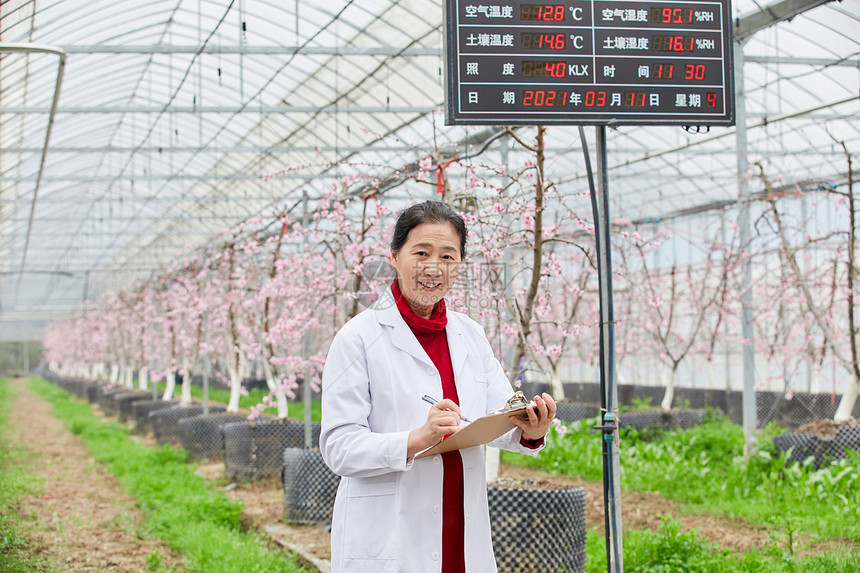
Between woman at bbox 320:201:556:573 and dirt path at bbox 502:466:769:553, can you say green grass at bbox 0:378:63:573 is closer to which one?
woman at bbox 320:201:556:573

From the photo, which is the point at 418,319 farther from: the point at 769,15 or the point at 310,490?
the point at 769,15

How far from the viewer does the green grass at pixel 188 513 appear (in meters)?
4.04

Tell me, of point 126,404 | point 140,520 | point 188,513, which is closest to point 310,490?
point 188,513

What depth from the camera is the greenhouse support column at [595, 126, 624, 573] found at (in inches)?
93.0

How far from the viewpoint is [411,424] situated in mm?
1701

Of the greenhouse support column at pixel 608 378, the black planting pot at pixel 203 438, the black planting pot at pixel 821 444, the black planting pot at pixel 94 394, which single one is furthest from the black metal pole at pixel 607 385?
the black planting pot at pixel 94 394

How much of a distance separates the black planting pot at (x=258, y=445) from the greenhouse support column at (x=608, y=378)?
4.65 m

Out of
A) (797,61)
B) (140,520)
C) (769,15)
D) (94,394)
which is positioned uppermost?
(797,61)

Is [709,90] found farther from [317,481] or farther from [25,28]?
[25,28]

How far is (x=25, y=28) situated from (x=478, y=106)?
313 inches

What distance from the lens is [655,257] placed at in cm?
1536

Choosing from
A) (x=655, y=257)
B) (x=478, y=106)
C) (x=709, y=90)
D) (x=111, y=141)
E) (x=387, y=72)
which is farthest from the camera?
(x=111, y=141)

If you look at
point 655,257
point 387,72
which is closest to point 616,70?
point 387,72

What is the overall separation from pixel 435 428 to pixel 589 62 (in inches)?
53.9
